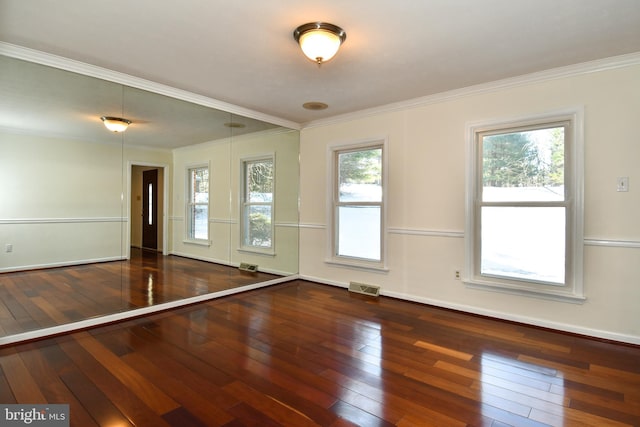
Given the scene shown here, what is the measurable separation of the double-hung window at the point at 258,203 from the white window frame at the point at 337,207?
884 mm

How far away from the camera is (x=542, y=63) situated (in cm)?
299

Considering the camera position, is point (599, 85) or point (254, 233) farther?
point (254, 233)

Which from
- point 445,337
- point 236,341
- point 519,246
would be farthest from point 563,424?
Result: point 236,341

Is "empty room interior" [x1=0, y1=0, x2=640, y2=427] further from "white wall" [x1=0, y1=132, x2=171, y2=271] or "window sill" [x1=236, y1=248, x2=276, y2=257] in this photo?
"window sill" [x1=236, y1=248, x2=276, y2=257]

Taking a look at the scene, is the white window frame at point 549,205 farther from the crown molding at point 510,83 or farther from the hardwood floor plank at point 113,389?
the hardwood floor plank at point 113,389

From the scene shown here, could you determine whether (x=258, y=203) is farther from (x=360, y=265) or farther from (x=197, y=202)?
(x=360, y=265)

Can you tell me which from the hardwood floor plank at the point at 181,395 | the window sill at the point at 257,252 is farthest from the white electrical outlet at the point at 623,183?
the window sill at the point at 257,252

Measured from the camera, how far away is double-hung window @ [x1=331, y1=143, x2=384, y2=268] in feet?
14.6

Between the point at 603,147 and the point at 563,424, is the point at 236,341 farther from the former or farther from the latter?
the point at 603,147

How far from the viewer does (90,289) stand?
11.1ft

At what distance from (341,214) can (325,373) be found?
110 inches

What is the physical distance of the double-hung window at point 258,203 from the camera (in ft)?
16.0

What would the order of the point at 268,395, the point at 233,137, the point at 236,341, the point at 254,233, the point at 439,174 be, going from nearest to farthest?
1. the point at 268,395
2. the point at 236,341
3. the point at 439,174
4. the point at 233,137
5. the point at 254,233

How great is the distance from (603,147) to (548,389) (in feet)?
6.98
